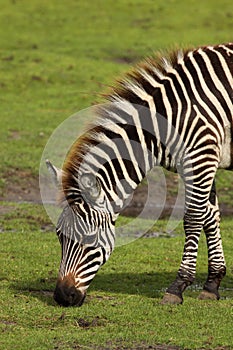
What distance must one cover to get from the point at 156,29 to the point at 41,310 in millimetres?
28367

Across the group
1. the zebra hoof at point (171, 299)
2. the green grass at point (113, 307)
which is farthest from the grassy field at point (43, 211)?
the zebra hoof at point (171, 299)

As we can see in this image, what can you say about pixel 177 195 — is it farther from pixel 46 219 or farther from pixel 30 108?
pixel 30 108

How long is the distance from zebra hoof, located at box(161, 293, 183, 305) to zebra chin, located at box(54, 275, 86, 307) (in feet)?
3.57

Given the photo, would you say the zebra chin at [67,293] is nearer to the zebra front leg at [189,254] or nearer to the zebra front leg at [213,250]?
the zebra front leg at [189,254]

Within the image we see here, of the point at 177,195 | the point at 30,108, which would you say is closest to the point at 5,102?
the point at 30,108

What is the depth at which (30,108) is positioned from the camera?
78.4ft

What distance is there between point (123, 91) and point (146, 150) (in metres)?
0.75

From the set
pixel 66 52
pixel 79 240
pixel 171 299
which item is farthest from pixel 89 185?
pixel 66 52

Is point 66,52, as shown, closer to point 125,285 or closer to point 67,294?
point 125,285

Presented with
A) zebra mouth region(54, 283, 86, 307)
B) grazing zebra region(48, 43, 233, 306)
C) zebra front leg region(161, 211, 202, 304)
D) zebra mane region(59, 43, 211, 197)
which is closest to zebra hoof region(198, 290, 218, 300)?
grazing zebra region(48, 43, 233, 306)

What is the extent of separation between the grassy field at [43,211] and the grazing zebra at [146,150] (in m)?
0.38

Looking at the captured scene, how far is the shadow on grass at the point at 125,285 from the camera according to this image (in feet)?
30.8

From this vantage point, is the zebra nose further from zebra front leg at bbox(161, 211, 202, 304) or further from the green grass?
zebra front leg at bbox(161, 211, 202, 304)

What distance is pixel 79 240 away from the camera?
8266 millimetres
